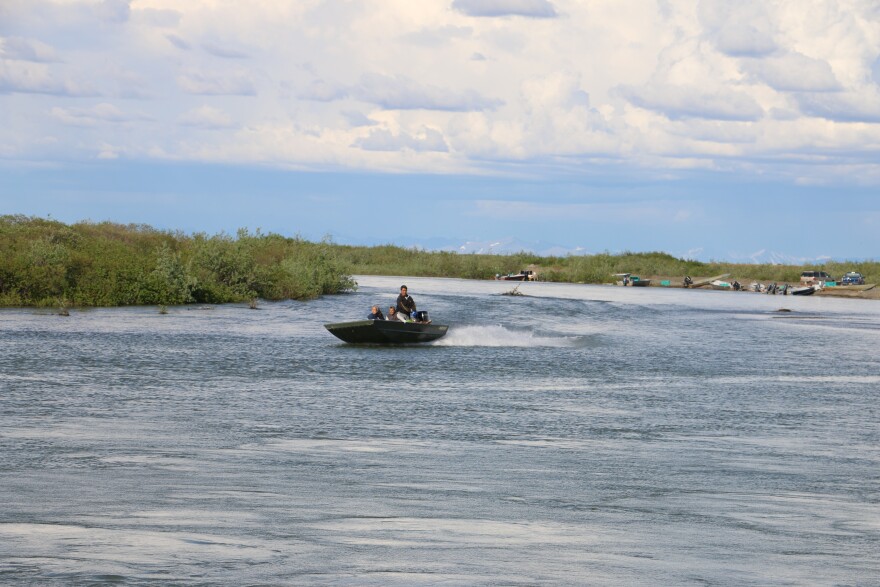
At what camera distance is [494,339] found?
42969 mm

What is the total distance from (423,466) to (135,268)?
40425 mm

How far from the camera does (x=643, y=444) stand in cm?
1972

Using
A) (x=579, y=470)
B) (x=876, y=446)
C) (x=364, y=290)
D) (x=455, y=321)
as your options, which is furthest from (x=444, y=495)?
(x=364, y=290)

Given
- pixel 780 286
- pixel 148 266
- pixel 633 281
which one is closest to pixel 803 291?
pixel 780 286

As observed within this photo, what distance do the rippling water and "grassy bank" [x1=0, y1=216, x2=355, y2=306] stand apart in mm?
11986

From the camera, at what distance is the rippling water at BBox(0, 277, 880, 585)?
36.9ft

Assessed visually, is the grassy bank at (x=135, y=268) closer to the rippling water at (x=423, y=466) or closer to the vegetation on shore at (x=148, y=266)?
the vegetation on shore at (x=148, y=266)

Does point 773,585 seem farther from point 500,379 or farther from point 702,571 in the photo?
point 500,379

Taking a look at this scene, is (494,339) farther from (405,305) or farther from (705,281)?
(705,281)

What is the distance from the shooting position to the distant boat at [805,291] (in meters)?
107

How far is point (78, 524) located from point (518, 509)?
16.8 ft

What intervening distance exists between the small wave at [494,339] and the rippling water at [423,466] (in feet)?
11.7

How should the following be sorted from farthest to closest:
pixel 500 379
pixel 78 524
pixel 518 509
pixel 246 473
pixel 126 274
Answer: pixel 126 274 < pixel 500 379 < pixel 246 473 < pixel 518 509 < pixel 78 524

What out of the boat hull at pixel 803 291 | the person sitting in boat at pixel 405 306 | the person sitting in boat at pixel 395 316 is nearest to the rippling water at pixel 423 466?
the person sitting in boat at pixel 395 316
